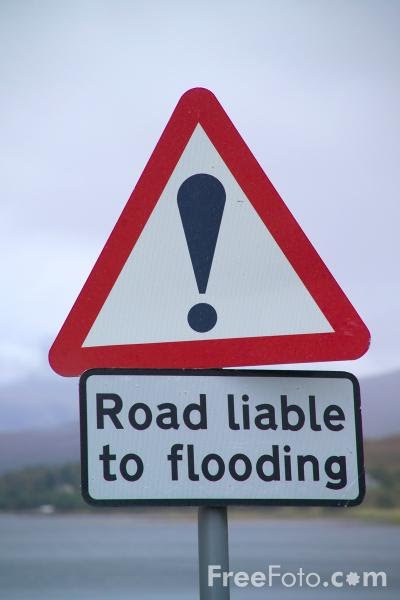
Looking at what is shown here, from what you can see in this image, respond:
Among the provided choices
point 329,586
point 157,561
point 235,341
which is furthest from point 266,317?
point 157,561

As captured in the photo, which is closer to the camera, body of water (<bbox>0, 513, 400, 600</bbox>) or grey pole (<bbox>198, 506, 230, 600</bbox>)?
grey pole (<bbox>198, 506, 230, 600</bbox>)

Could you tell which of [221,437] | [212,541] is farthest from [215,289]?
[212,541]

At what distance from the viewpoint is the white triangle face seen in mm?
2244

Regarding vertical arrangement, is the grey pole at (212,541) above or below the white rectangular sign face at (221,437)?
below

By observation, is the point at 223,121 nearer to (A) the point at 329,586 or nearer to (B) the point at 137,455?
(B) the point at 137,455

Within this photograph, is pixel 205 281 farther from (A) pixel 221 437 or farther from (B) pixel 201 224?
(A) pixel 221 437

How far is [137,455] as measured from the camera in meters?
2.18

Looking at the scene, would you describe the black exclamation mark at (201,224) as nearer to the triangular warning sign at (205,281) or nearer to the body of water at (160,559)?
the triangular warning sign at (205,281)

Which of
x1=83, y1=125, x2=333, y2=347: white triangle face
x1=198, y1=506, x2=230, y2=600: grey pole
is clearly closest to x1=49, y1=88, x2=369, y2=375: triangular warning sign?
x1=83, y1=125, x2=333, y2=347: white triangle face

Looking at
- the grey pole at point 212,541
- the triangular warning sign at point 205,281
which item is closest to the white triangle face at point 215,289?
the triangular warning sign at point 205,281

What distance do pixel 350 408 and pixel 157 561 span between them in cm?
1055

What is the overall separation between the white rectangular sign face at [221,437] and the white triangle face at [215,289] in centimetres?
9

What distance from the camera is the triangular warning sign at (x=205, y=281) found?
2.24m

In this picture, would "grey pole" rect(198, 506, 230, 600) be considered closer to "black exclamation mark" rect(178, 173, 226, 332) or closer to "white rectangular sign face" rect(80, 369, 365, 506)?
"white rectangular sign face" rect(80, 369, 365, 506)
